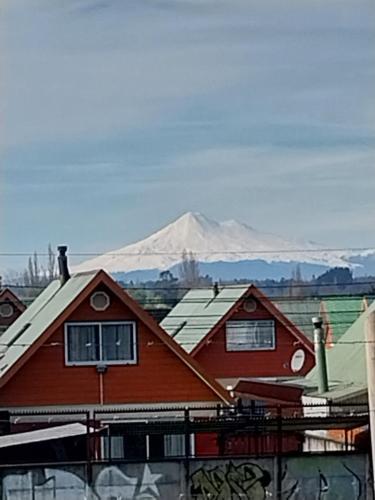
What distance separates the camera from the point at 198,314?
23219mm

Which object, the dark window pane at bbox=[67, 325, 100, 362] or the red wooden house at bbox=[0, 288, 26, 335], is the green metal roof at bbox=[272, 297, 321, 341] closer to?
the red wooden house at bbox=[0, 288, 26, 335]

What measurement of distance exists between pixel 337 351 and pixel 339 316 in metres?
8.37

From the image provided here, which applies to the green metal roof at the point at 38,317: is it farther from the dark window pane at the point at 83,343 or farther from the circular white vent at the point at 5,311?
the circular white vent at the point at 5,311

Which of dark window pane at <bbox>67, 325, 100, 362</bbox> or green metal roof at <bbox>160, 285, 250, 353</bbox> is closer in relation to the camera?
dark window pane at <bbox>67, 325, 100, 362</bbox>

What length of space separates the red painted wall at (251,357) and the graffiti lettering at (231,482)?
10.5 metres

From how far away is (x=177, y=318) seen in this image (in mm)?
24453

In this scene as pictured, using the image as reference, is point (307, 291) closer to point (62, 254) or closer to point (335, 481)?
point (62, 254)

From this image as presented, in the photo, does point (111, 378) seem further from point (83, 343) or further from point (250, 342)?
point (250, 342)

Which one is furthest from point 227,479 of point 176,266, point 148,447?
point 176,266

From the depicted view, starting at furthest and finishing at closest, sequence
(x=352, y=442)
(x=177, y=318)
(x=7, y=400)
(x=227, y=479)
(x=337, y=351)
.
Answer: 1. (x=177, y=318)
2. (x=337, y=351)
3. (x=7, y=400)
4. (x=352, y=442)
5. (x=227, y=479)

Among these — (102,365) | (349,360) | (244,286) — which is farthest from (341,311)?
(102,365)

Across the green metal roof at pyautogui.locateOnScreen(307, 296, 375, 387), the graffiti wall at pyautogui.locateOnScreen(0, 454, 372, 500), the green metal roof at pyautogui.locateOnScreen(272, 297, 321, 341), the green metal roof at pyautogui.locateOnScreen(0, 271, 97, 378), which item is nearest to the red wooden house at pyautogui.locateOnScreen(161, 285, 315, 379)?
the green metal roof at pyautogui.locateOnScreen(272, 297, 321, 341)

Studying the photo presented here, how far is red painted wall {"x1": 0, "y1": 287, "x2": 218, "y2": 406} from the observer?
15.4 metres

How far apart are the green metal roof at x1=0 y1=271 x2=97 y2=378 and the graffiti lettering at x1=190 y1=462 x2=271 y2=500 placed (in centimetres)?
494
